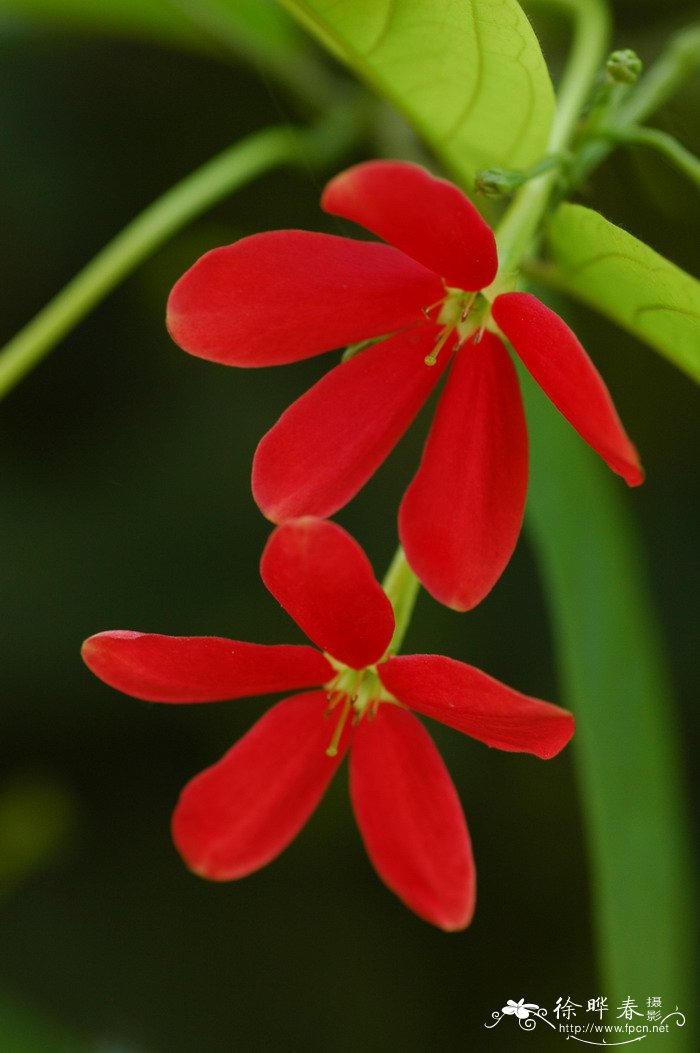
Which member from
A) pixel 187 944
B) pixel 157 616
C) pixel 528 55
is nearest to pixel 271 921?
pixel 187 944

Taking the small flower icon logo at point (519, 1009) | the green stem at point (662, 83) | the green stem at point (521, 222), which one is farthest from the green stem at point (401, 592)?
the small flower icon logo at point (519, 1009)

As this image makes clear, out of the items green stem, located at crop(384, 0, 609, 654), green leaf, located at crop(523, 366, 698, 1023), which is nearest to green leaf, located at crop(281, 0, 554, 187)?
green stem, located at crop(384, 0, 609, 654)

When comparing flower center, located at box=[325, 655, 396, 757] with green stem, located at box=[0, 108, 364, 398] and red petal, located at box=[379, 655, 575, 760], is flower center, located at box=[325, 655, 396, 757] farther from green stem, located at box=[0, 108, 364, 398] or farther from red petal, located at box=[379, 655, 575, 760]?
green stem, located at box=[0, 108, 364, 398]

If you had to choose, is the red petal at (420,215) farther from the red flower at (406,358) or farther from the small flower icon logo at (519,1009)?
the small flower icon logo at (519,1009)

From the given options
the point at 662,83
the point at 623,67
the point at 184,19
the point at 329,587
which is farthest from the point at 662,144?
the point at 184,19

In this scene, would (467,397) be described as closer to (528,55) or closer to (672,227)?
(528,55)

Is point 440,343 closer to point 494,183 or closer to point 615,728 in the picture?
point 494,183
